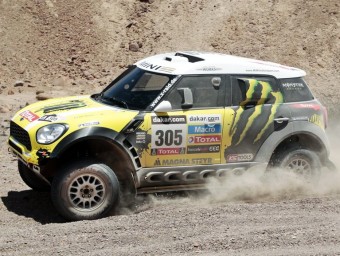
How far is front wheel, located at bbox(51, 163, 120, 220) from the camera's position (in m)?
8.20

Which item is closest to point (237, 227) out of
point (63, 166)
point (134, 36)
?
point (63, 166)

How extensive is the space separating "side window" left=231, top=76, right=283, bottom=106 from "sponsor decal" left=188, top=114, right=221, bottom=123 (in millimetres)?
359

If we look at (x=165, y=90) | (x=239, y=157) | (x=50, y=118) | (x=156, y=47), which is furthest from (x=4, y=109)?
(x=239, y=157)

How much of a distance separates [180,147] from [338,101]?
36.4ft

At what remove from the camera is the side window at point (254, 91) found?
9133 mm

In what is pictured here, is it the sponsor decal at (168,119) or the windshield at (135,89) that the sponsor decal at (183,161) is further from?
the windshield at (135,89)

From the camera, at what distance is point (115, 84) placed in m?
9.52

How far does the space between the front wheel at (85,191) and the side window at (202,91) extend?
1.26 meters

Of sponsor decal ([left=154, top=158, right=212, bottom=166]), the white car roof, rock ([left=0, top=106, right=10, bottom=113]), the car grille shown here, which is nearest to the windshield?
the white car roof

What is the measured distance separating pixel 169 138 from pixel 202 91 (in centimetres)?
80

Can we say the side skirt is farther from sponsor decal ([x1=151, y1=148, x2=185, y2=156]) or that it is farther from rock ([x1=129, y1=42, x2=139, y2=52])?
rock ([x1=129, y1=42, x2=139, y2=52])

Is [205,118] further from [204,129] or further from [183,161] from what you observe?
[183,161]

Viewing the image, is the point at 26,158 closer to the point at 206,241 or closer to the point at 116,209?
the point at 116,209

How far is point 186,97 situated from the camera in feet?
28.7
